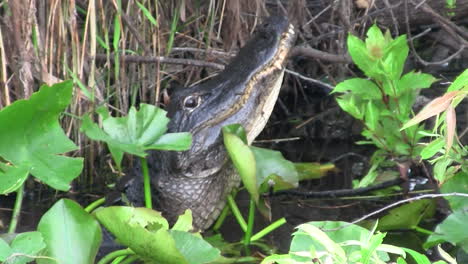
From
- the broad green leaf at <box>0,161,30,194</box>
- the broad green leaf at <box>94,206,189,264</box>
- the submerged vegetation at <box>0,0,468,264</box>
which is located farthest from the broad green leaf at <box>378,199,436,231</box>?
the broad green leaf at <box>0,161,30,194</box>

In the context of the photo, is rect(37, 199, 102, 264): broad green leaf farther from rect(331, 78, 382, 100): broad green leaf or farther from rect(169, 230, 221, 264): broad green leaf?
rect(331, 78, 382, 100): broad green leaf

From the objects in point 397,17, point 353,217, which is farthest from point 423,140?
point 353,217

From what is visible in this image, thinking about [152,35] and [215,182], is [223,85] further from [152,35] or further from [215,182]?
[152,35]

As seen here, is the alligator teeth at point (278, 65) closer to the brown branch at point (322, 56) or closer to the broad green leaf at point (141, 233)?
the brown branch at point (322, 56)

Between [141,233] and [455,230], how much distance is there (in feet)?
3.00

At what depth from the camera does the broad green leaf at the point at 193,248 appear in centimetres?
207

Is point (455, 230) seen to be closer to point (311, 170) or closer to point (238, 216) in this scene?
point (238, 216)

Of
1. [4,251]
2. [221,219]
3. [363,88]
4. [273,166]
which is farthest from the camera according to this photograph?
[221,219]

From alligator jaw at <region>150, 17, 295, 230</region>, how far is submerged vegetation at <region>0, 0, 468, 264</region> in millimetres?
105

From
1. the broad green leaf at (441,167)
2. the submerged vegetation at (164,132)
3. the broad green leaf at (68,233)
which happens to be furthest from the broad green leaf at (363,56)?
the broad green leaf at (68,233)

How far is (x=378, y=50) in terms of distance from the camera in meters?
2.72

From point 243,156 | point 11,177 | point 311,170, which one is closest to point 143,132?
point 243,156

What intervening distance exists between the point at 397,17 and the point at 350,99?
1247 millimetres

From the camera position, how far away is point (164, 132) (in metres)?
2.44
